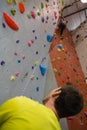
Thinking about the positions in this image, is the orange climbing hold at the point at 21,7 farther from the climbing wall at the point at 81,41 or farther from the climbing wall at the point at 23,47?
the climbing wall at the point at 81,41

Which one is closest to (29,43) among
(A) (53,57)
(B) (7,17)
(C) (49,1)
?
(B) (7,17)

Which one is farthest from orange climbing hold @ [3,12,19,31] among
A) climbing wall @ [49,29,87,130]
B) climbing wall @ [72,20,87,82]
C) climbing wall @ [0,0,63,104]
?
climbing wall @ [72,20,87,82]

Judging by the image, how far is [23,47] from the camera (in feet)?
8.87

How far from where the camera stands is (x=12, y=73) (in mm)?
2406

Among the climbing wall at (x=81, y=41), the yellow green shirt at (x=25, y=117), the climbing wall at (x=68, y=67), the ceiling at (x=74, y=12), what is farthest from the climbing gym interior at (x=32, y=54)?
the ceiling at (x=74, y=12)

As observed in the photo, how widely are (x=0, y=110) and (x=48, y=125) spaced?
28 cm

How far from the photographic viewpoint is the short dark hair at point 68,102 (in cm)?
151

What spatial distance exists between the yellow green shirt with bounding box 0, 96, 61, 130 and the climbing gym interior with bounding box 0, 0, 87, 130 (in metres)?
0.85

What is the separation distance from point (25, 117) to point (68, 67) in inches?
157

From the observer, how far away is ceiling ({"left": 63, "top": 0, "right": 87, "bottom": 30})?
6.37 m

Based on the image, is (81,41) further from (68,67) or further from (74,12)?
(68,67)

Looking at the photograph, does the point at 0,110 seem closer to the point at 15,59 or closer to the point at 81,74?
the point at 15,59

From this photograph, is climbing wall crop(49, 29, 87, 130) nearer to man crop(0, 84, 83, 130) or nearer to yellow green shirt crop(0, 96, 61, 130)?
man crop(0, 84, 83, 130)

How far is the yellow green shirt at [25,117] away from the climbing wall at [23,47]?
33.5 inches
